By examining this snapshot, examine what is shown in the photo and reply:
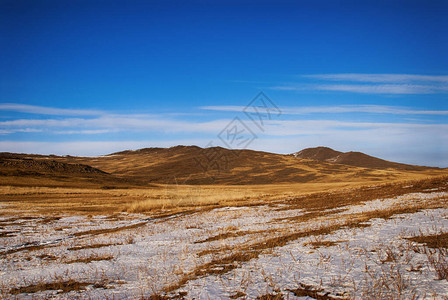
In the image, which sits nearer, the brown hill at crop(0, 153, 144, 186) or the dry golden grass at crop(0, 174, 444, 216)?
the dry golden grass at crop(0, 174, 444, 216)

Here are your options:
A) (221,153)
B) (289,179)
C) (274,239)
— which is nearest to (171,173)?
(221,153)

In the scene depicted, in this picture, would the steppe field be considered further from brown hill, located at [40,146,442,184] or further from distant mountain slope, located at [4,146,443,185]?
brown hill, located at [40,146,442,184]

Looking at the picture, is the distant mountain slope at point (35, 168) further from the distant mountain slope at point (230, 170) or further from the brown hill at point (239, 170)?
the brown hill at point (239, 170)

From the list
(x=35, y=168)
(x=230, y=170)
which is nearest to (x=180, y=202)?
(x=35, y=168)

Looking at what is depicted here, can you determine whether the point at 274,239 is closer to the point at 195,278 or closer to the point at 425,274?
the point at 195,278

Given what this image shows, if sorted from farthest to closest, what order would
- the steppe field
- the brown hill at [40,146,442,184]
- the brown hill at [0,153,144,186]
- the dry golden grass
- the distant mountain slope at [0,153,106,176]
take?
the brown hill at [40,146,442,184]
the distant mountain slope at [0,153,106,176]
the brown hill at [0,153,144,186]
the dry golden grass
the steppe field

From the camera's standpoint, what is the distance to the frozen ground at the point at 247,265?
6.00m

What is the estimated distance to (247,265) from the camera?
309 inches

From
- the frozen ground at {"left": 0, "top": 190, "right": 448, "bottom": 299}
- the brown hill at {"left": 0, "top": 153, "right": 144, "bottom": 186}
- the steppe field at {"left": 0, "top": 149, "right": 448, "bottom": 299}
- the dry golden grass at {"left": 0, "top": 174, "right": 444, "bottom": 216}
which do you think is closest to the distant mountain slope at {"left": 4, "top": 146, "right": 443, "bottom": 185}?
the brown hill at {"left": 0, "top": 153, "right": 144, "bottom": 186}

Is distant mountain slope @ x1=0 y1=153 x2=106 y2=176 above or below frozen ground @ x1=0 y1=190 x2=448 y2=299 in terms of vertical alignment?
above

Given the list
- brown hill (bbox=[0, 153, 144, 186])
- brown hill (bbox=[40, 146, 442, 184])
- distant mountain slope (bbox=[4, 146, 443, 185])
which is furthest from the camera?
brown hill (bbox=[40, 146, 442, 184])

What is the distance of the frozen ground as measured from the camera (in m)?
6.00

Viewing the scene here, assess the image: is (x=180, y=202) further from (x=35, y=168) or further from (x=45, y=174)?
(x=35, y=168)

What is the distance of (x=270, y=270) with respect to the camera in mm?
7305
